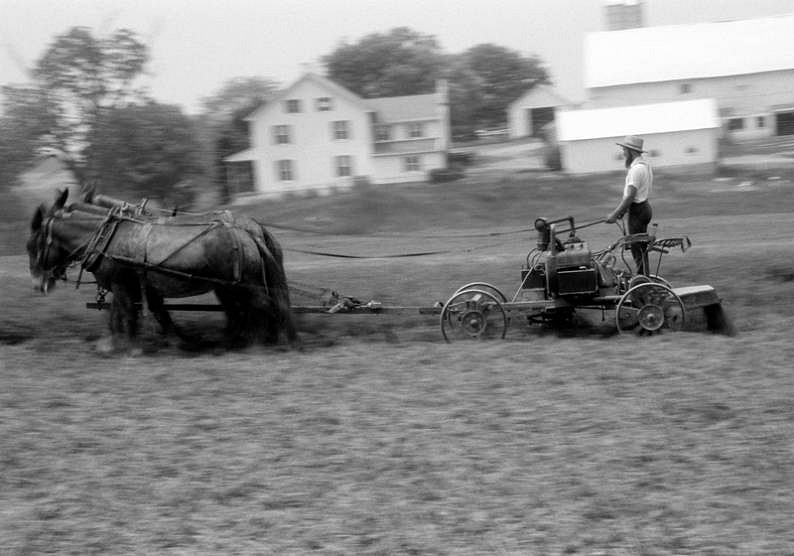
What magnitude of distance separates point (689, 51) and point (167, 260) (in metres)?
63.4

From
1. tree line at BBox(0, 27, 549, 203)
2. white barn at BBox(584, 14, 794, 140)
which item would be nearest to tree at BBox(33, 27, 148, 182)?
tree line at BBox(0, 27, 549, 203)

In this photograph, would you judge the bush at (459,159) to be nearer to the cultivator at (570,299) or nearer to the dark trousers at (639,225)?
the dark trousers at (639,225)

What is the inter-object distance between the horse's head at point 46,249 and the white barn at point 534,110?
70076 mm

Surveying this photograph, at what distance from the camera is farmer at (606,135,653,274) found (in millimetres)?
12344

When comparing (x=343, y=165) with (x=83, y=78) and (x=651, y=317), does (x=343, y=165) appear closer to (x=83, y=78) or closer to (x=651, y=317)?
(x=83, y=78)

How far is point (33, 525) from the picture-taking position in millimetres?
6840

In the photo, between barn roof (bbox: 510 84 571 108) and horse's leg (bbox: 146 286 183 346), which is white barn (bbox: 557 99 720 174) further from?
horse's leg (bbox: 146 286 183 346)

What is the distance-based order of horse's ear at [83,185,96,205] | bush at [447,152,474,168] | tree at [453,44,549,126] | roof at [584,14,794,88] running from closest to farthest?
horse's ear at [83,185,96,205] < bush at [447,152,474,168] < roof at [584,14,794,88] < tree at [453,44,549,126]

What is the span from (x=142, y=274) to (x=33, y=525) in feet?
17.8

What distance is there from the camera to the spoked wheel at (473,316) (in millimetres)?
11914

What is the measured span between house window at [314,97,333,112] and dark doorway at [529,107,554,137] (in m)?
27.0

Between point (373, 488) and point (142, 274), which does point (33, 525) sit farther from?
point (142, 274)

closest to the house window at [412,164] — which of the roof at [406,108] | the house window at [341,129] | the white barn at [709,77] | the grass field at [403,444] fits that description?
the roof at [406,108]

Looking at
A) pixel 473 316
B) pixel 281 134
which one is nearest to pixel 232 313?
pixel 473 316
